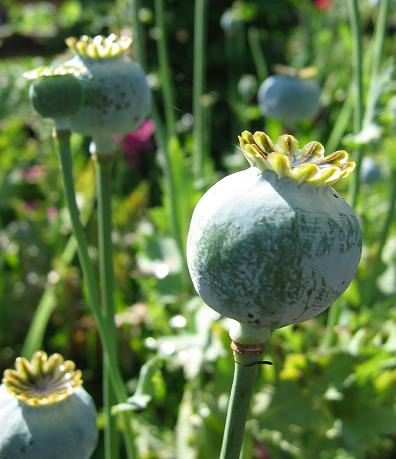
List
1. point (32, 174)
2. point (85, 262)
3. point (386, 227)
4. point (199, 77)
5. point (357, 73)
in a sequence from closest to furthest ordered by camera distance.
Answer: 1. point (85, 262)
2. point (357, 73)
3. point (386, 227)
4. point (199, 77)
5. point (32, 174)

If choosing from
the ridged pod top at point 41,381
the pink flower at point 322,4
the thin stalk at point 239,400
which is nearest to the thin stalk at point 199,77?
the ridged pod top at point 41,381

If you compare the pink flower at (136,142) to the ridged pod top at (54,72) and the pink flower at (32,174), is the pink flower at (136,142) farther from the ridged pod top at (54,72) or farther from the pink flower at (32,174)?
the ridged pod top at (54,72)

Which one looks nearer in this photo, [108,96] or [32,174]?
[108,96]

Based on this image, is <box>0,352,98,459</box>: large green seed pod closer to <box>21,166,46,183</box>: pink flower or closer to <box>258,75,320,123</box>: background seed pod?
<box>258,75,320,123</box>: background seed pod

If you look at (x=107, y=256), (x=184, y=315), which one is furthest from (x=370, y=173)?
(x=107, y=256)

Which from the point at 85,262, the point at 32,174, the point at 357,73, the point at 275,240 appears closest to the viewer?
the point at 275,240

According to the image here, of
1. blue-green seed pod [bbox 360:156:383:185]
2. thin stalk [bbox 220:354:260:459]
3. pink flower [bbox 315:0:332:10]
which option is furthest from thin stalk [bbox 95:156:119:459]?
pink flower [bbox 315:0:332:10]

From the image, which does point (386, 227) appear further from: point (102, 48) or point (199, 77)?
point (102, 48)
